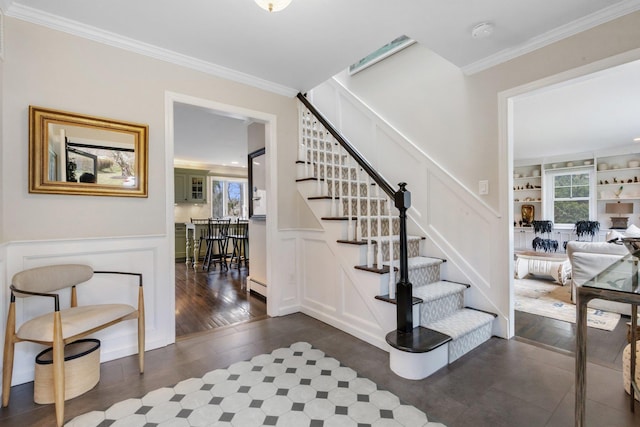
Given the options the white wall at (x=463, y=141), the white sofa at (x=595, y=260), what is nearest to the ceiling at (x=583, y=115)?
the white wall at (x=463, y=141)

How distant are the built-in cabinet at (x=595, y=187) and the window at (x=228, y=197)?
7.95 metres

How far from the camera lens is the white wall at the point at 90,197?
194 centimetres

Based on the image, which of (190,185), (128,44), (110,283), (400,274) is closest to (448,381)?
(400,274)

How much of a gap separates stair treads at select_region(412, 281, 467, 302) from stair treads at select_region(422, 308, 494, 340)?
0.20 meters

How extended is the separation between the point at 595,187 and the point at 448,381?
25.3 ft

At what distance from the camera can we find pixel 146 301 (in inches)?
95.8

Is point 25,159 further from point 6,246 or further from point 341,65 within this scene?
point 341,65

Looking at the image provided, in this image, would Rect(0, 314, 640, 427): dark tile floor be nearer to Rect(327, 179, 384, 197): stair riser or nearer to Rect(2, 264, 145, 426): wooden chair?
Rect(2, 264, 145, 426): wooden chair

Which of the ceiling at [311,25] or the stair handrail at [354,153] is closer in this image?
the ceiling at [311,25]

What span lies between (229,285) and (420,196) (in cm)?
329

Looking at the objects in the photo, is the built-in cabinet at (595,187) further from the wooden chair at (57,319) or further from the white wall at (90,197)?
the wooden chair at (57,319)

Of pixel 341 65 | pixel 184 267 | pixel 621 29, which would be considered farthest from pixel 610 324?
pixel 184 267

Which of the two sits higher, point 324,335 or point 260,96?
point 260,96

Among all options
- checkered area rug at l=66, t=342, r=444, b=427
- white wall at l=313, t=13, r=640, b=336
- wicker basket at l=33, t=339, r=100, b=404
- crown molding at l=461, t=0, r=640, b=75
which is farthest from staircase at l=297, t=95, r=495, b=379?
wicker basket at l=33, t=339, r=100, b=404
